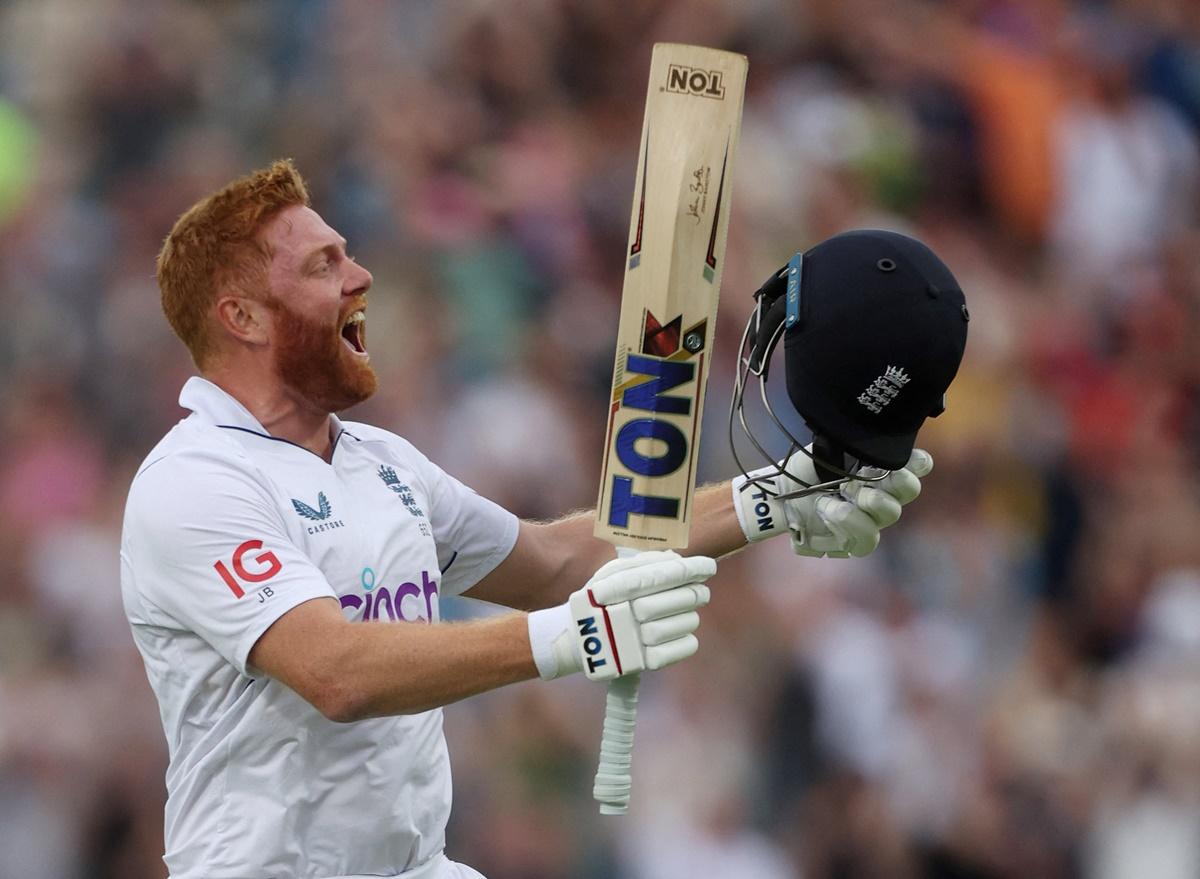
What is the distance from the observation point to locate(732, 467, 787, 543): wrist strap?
4379mm

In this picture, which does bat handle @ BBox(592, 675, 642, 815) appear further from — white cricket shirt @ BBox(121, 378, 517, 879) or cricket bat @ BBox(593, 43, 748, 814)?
white cricket shirt @ BBox(121, 378, 517, 879)

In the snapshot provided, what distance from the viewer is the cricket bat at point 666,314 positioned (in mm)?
3596

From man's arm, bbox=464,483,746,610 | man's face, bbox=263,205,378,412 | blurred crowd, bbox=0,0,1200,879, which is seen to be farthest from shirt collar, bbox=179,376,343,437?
blurred crowd, bbox=0,0,1200,879

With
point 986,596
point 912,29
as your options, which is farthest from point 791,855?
point 912,29

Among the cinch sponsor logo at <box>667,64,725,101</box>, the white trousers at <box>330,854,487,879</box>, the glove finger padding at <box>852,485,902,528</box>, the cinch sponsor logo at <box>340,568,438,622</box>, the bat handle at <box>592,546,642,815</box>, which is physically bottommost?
the white trousers at <box>330,854,487,879</box>

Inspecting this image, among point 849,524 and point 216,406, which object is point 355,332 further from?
point 849,524

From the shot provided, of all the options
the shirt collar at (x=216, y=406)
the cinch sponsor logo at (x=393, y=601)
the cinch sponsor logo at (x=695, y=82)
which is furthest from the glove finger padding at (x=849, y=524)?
the shirt collar at (x=216, y=406)

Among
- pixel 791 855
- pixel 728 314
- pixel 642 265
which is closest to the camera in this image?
pixel 642 265

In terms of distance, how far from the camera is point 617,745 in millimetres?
3615

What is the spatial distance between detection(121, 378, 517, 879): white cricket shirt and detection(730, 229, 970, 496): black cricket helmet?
938mm

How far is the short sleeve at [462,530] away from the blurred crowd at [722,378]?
237cm

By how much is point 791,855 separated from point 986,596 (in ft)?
5.33

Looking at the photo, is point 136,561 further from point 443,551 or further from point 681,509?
point 681,509

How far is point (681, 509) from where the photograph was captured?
3705 mm
